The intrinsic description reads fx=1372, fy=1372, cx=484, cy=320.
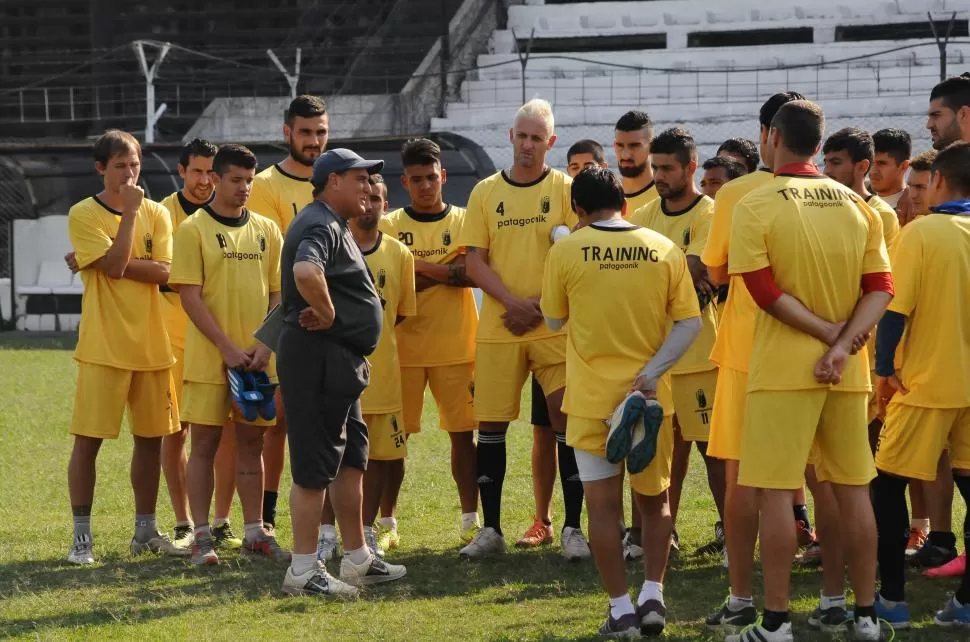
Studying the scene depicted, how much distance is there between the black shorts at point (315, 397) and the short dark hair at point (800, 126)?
85.3 inches

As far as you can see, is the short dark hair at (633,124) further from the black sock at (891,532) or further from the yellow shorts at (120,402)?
the yellow shorts at (120,402)

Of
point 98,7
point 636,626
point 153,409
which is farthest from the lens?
point 98,7

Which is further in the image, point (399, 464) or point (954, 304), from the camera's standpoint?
point (399, 464)

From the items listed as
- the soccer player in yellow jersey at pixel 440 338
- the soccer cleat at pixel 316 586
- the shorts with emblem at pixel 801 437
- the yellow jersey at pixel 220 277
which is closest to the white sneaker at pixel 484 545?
the soccer player in yellow jersey at pixel 440 338

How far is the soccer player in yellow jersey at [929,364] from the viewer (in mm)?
5414

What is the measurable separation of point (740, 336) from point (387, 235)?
8.06ft

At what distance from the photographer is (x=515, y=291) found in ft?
23.4

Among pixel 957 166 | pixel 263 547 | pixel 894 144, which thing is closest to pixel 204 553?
pixel 263 547

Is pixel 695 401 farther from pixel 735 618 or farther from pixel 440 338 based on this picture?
pixel 735 618

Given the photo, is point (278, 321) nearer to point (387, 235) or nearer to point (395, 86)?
point (387, 235)

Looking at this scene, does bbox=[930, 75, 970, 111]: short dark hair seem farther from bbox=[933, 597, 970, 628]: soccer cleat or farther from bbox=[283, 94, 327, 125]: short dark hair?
bbox=[283, 94, 327, 125]: short dark hair

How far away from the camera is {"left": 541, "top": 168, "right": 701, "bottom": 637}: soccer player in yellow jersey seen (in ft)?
17.5

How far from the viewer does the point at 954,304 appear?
5.42 metres

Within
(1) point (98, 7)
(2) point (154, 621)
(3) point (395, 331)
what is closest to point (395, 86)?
(1) point (98, 7)
